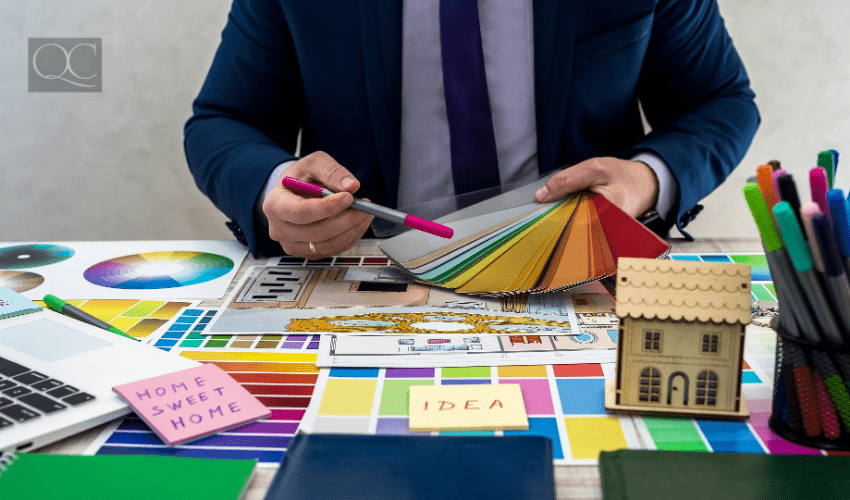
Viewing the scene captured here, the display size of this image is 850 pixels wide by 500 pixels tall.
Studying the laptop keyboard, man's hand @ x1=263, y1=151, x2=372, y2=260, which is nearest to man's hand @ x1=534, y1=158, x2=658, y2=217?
man's hand @ x1=263, y1=151, x2=372, y2=260

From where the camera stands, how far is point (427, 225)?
86cm

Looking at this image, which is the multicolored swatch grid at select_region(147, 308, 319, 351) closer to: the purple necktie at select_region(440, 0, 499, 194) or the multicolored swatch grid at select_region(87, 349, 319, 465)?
the multicolored swatch grid at select_region(87, 349, 319, 465)

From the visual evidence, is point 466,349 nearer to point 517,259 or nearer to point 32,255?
point 517,259

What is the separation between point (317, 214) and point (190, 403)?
359mm

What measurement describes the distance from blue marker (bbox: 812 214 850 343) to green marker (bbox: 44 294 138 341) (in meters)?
0.62

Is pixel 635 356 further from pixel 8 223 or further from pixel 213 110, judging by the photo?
pixel 8 223

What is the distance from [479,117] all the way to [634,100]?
326 mm

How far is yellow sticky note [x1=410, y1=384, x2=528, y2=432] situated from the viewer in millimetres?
541

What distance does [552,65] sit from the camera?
1.13 meters

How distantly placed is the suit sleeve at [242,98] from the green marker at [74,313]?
340 mm

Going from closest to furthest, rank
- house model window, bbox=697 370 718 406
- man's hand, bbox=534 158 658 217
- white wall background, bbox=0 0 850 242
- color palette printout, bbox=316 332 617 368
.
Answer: house model window, bbox=697 370 718 406 < color palette printout, bbox=316 332 617 368 < man's hand, bbox=534 158 658 217 < white wall background, bbox=0 0 850 242

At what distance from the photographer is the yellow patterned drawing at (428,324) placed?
2.44ft

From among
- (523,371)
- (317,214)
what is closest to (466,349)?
(523,371)

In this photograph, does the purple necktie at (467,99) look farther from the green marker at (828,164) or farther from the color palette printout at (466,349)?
the green marker at (828,164)
